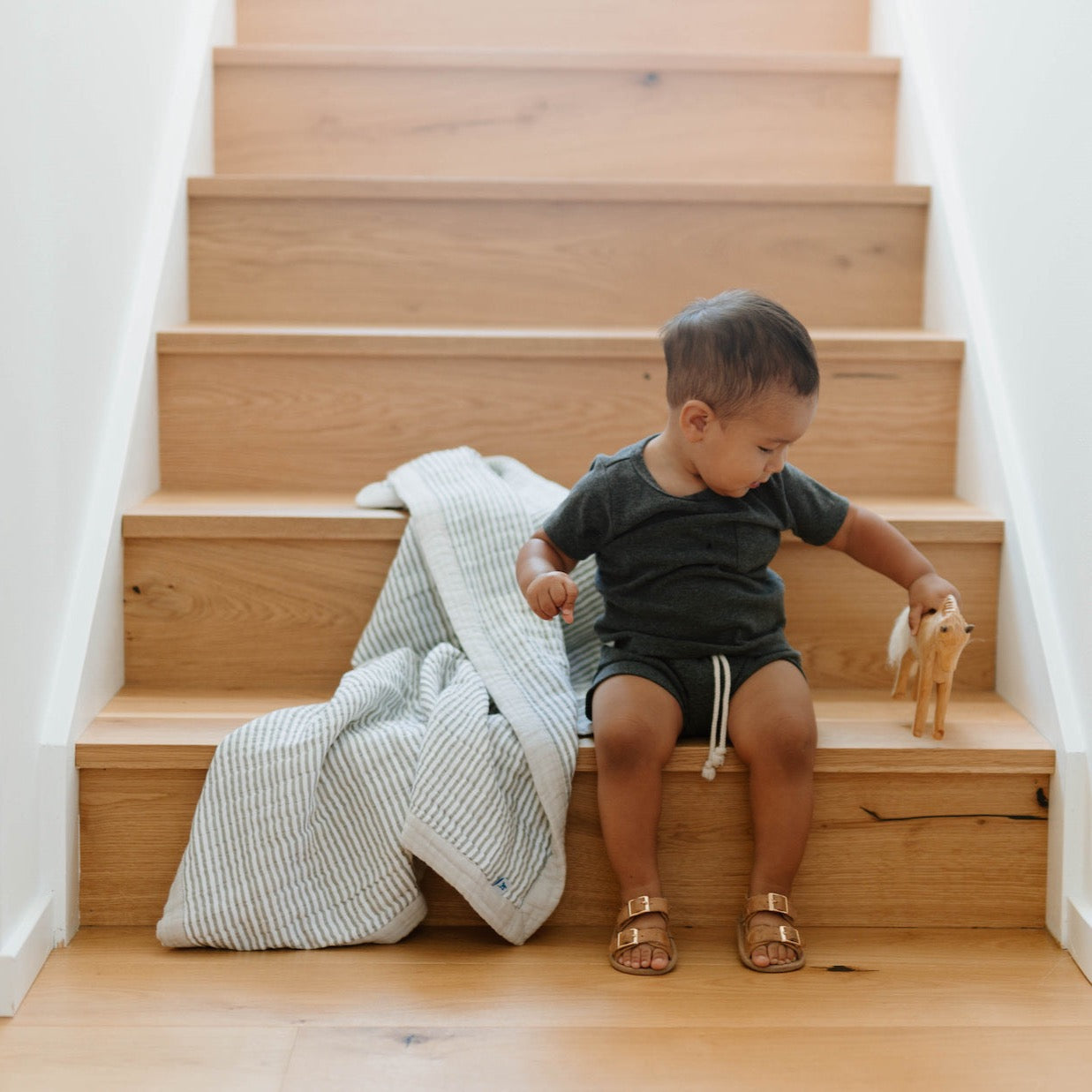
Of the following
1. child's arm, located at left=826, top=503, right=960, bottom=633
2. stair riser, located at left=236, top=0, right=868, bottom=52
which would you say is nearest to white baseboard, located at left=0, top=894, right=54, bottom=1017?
child's arm, located at left=826, top=503, right=960, bottom=633

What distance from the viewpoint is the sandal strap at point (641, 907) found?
114 cm

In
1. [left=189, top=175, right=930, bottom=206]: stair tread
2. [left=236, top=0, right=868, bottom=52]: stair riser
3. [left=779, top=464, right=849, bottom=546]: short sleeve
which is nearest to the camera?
[left=779, top=464, right=849, bottom=546]: short sleeve

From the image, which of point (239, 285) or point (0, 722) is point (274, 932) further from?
point (239, 285)

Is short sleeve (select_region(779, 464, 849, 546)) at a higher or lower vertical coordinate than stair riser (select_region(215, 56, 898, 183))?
lower

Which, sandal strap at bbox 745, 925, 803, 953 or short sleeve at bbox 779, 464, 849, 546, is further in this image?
short sleeve at bbox 779, 464, 849, 546

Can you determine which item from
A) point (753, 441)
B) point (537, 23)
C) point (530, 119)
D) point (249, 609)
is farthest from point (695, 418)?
point (537, 23)

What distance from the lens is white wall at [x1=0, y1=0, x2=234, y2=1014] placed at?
1.07m

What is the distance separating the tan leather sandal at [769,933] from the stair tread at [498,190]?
3.05 feet

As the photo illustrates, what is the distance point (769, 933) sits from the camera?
1.13 meters

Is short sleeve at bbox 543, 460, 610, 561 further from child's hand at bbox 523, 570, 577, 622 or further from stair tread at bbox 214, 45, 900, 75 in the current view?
stair tread at bbox 214, 45, 900, 75

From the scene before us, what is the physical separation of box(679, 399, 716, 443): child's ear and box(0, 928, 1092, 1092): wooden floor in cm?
47

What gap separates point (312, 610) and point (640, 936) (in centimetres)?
51

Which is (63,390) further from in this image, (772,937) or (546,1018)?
(772,937)

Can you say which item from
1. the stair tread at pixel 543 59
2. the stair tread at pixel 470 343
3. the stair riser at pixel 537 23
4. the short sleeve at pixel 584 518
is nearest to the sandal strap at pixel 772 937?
the short sleeve at pixel 584 518
